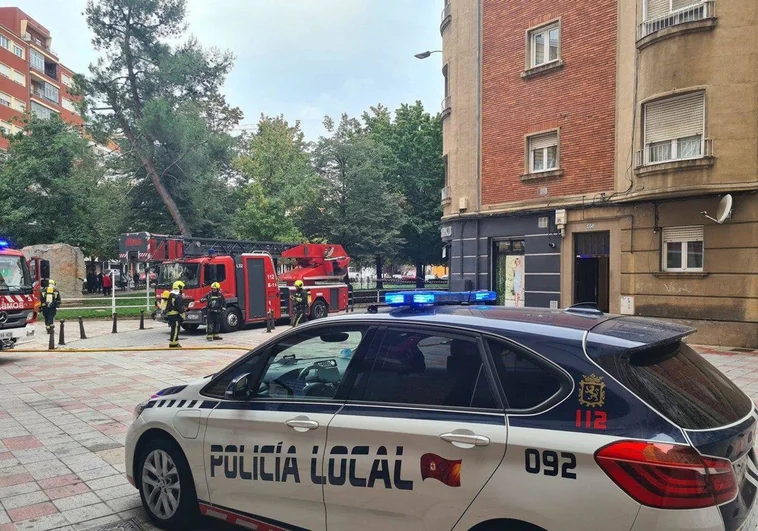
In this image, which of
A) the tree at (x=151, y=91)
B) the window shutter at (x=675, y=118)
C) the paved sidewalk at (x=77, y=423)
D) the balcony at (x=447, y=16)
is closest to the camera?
the paved sidewalk at (x=77, y=423)

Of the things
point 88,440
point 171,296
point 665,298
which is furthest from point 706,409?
point 171,296

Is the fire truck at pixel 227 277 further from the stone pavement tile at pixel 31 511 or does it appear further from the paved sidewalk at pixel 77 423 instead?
the stone pavement tile at pixel 31 511

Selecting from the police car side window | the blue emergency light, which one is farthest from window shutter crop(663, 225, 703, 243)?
the police car side window

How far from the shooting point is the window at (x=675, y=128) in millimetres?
12844

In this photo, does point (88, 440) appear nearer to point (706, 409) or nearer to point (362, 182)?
point (706, 409)

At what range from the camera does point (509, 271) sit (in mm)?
17531

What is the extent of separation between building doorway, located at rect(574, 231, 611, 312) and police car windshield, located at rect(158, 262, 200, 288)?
38.6 ft

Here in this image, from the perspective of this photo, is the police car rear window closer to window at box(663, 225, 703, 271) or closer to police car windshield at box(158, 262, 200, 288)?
window at box(663, 225, 703, 271)

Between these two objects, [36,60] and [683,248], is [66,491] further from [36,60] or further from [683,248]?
[36,60]

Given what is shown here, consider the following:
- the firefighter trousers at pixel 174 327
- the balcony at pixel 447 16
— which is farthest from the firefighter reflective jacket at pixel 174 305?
the balcony at pixel 447 16

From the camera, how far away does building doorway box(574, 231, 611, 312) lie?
15.3 metres

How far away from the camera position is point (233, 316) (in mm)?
18734

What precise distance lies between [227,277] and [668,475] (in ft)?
58.0

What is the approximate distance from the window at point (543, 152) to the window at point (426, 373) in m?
14.3
